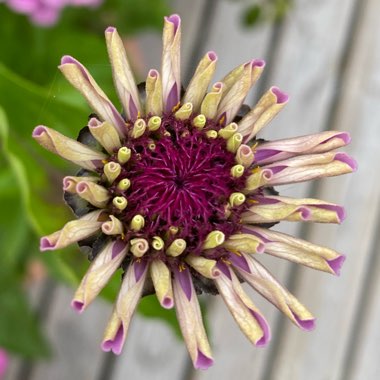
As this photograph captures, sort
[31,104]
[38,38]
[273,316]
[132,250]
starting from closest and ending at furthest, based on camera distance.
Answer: [132,250] → [31,104] → [38,38] → [273,316]

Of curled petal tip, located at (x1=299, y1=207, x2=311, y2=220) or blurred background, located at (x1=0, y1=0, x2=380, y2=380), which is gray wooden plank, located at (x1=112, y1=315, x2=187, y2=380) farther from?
curled petal tip, located at (x1=299, y1=207, x2=311, y2=220)

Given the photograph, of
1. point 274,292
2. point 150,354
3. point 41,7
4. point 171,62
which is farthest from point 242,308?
point 150,354

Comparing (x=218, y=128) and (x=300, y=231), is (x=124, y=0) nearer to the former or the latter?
(x=300, y=231)

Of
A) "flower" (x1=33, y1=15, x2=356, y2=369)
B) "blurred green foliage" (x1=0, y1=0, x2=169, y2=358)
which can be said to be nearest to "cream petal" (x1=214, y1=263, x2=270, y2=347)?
"flower" (x1=33, y1=15, x2=356, y2=369)

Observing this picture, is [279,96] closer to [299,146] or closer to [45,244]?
[299,146]

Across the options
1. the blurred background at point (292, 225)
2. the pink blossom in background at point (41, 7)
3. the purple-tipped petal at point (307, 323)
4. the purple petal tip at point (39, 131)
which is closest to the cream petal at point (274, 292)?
the purple-tipped petal at point (307, 323)

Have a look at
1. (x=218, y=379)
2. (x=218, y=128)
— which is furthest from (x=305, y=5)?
(x=218, y=128)
